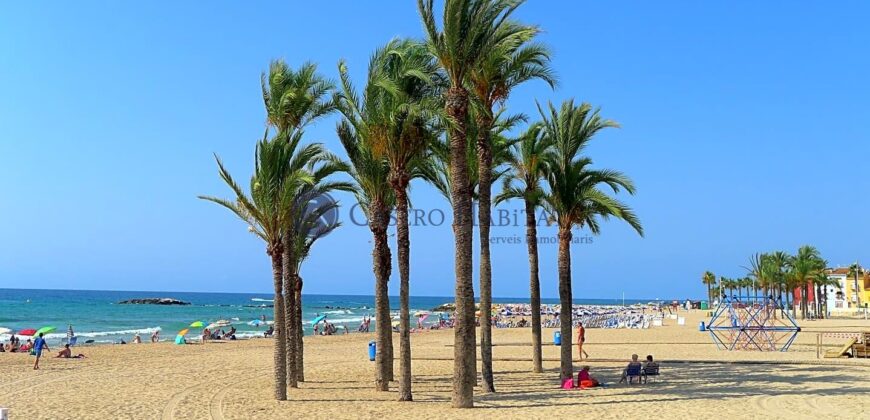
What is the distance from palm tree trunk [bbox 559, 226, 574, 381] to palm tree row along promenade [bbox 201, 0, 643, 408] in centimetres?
3

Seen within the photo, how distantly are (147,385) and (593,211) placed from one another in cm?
1148

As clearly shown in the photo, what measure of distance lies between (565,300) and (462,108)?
5.96 meters

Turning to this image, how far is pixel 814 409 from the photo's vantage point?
530 inches

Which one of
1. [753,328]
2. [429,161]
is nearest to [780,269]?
[753,328]

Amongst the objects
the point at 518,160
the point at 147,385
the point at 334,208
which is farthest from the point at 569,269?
the point at 147,385

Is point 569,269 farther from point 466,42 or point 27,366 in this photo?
point 27,366

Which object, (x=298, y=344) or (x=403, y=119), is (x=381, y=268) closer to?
(x=403, y=119)

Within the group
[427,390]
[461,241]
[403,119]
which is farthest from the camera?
[427,390]

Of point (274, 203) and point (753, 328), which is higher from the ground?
point (274, 203)

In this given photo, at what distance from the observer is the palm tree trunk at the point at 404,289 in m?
14.8

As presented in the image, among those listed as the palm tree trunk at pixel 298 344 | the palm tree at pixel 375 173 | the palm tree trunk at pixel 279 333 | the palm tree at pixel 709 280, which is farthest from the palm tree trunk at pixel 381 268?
the palm tree at pixel 709 280

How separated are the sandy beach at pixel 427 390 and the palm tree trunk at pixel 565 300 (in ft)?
1.86

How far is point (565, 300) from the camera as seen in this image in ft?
57.5

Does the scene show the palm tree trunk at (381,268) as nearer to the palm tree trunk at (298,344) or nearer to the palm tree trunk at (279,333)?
the palm tree trunk at (279,333)
